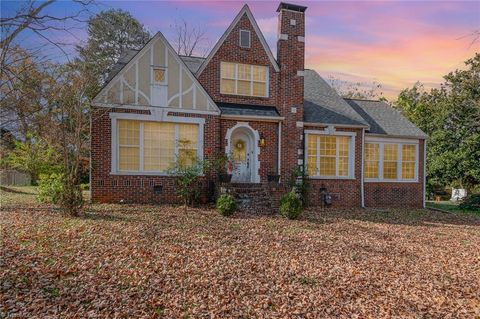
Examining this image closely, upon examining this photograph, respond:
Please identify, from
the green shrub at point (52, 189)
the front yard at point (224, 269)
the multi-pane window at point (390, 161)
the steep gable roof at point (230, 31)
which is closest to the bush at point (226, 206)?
the front yard at point (224, 269)

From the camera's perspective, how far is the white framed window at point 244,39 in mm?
15180

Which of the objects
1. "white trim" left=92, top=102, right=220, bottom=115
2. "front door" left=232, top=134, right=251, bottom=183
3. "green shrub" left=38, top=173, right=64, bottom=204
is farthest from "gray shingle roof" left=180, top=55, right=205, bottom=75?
"green shrub" left=38, top=173, right=64, bottom=204

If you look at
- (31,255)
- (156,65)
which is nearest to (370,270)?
(31,255)

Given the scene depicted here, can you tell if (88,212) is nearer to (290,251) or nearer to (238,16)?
(290,251)

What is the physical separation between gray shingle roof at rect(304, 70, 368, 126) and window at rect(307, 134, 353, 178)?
76 cm

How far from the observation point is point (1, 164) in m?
21.5

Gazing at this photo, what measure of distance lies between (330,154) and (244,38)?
6.32 metres

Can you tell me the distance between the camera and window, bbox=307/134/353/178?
15852mm

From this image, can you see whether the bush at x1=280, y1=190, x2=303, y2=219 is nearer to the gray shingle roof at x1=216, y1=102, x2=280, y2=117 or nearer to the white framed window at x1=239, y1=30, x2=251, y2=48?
the gray shingle roof at x1=216, y1=102, x2=280, y2=117

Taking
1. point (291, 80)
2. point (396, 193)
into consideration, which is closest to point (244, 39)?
point (291, 80)

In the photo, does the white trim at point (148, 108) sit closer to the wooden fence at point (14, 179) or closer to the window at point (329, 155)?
the window at point (329, 155)

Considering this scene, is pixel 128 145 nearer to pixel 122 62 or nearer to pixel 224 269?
pixel 122 62

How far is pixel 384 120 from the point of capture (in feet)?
59.6

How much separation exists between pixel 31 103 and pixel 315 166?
1128 centimetres
